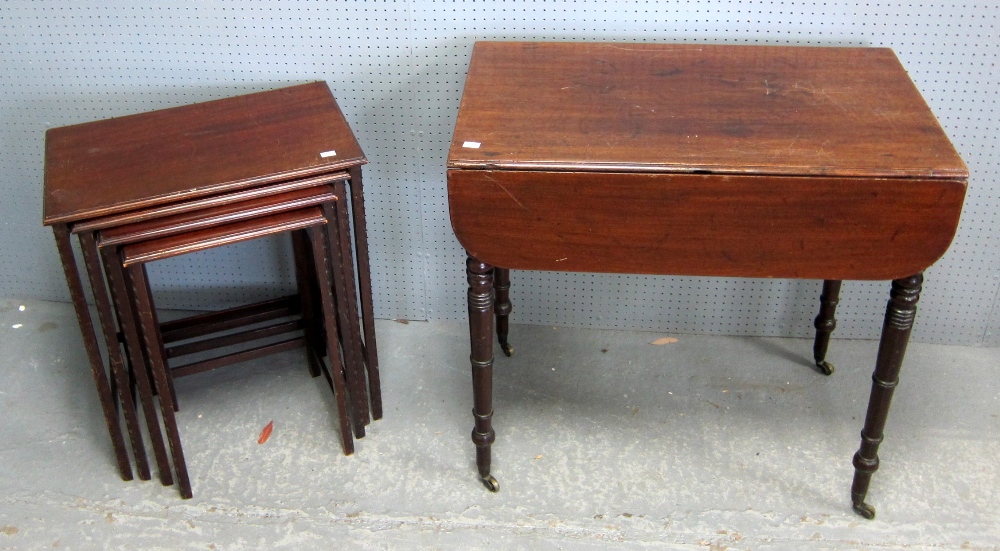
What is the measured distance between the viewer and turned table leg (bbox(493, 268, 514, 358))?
2602mm

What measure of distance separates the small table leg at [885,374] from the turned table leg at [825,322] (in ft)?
1.58

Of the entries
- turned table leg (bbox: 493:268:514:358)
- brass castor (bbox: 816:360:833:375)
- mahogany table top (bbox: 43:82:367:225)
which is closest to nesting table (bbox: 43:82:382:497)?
mahogany table top (bbox: 43:82:367:225)

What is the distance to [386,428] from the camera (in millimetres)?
2492

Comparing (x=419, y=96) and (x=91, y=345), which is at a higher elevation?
(x=419, y=96)

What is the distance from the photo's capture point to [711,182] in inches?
69.3

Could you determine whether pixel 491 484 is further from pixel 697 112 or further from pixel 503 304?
pixel 697 112

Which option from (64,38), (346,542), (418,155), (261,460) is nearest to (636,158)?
(418,155)

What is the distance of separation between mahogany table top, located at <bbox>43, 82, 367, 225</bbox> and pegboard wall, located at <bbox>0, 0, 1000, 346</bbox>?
25cm

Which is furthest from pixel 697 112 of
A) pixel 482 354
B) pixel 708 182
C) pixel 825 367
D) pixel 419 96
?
pixel 825 367

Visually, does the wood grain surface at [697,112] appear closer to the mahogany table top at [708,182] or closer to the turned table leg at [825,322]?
the mahogany table top at [708,182]

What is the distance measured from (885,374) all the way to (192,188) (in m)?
1.50

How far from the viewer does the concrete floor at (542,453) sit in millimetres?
2193

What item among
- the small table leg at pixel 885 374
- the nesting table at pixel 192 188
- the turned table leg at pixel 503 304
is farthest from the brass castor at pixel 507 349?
the small table leg at pixel 885 374

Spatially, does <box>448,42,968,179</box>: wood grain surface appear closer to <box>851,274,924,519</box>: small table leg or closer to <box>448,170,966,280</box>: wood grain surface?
<box>448,170,966,280</box>: wood grain surface
